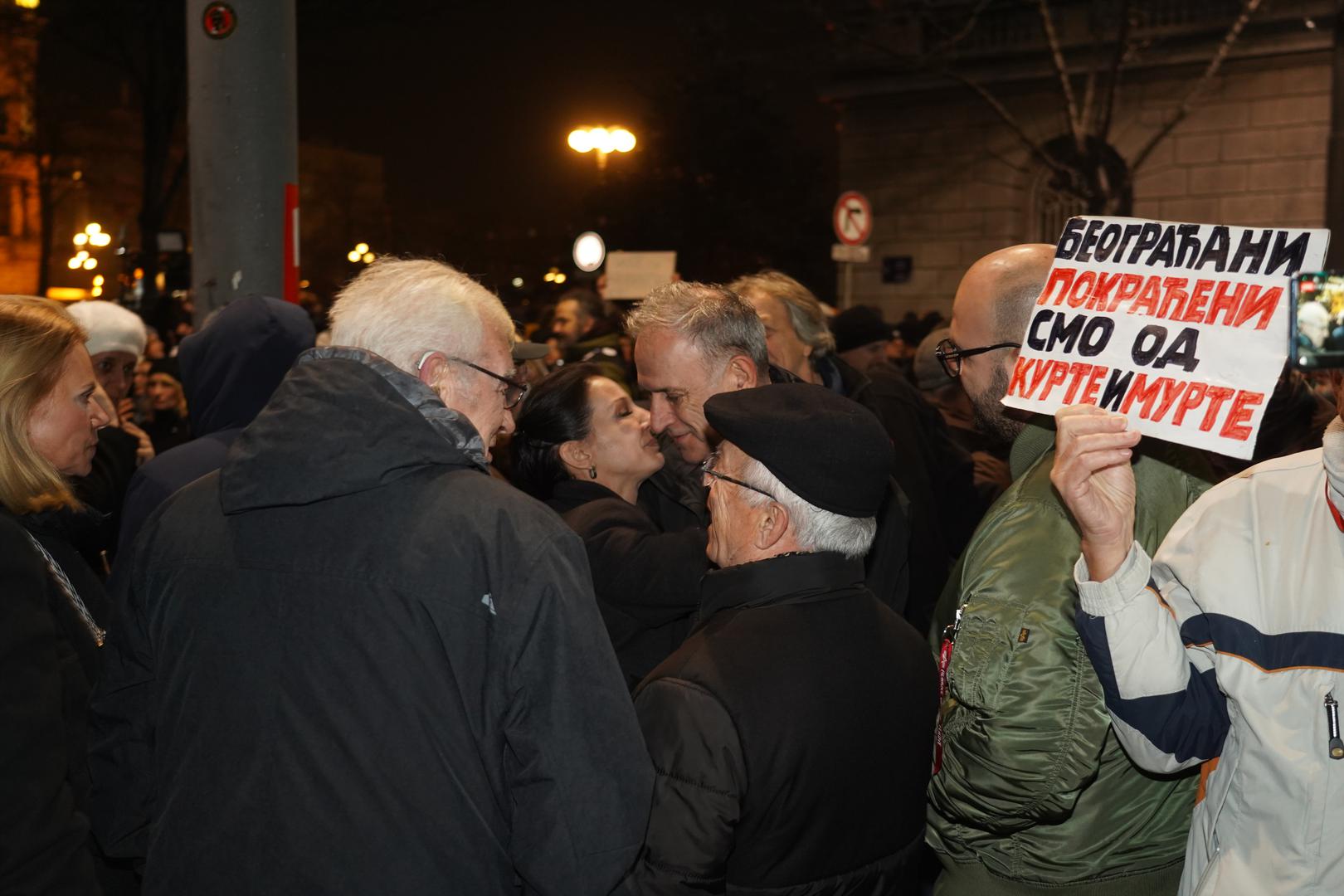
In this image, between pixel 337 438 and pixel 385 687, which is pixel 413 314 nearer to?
pixel 337 438

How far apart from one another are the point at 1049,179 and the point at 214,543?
66.0 feet

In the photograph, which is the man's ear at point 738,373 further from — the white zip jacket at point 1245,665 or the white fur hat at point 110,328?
Answer: the white fur hat at point 110,328

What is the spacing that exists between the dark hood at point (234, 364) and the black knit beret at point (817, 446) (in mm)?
2154

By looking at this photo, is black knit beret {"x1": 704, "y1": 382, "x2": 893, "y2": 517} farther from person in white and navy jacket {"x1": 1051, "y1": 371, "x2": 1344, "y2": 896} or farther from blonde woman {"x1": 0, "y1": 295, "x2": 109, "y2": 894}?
blonde woman {"x1": 0, "y1": 295, "x2": 109, "y2": 894}

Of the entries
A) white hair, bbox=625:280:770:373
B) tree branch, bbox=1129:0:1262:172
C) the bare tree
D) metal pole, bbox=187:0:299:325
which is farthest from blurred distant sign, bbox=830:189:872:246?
white hair, bbox=625:280:770:373

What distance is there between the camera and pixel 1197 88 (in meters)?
18.5

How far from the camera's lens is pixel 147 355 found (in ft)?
38.6

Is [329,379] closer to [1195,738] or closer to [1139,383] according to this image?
[1139,383]

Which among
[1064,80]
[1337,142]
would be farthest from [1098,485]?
[1064,80]

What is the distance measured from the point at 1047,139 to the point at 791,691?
65.8 ft

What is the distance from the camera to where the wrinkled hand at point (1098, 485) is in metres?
2.16

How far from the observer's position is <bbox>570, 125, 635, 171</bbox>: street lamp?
16.9 metres

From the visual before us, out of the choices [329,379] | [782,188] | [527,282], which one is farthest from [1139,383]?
[527,282]

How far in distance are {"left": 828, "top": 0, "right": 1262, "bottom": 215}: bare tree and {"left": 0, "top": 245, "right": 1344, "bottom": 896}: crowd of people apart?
1675 centimetres
